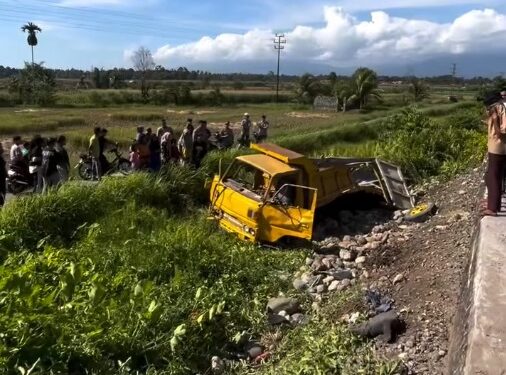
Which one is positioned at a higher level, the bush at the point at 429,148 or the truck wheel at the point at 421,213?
the bush at the point at 429,148

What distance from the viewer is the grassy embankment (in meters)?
5.30

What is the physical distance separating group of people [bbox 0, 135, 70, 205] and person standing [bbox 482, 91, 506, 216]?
7704mm

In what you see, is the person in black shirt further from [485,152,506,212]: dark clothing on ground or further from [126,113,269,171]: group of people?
[485,152,506,212]: dark clothing on ground

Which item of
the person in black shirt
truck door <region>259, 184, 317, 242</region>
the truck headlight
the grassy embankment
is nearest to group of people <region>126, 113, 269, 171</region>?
the grassy embankment

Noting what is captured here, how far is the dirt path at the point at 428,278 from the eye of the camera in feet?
17.4

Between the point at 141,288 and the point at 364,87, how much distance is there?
53.4 meters

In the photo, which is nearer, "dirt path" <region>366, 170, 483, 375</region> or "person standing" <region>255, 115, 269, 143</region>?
"dirt path" <region>366, 170, 483, 375</region>

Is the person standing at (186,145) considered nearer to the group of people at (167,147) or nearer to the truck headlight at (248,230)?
the group of people at (167,147)

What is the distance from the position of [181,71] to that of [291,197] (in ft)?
422

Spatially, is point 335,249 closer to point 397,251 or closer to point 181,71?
point 397,251

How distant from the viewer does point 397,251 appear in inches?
339

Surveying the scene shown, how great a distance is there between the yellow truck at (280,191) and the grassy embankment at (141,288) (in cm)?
40

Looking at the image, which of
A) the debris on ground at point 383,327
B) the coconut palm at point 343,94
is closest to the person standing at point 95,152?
the debris on ground at point 383,327

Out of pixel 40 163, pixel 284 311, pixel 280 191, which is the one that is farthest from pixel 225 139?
pixel 284 311
